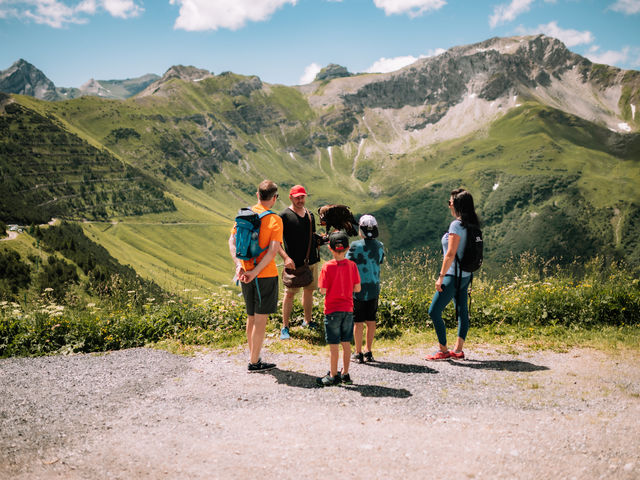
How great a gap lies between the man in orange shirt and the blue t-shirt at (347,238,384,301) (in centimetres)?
150

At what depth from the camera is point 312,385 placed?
266 inches

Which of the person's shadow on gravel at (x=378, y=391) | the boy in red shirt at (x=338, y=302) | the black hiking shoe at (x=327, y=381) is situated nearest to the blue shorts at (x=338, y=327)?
the boy in red shirt at (x=338, y=302)

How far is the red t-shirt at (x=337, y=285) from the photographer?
675cm

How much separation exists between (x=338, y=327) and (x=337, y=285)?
69cm

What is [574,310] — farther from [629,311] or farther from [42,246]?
[42,246]

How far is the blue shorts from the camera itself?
6730mm

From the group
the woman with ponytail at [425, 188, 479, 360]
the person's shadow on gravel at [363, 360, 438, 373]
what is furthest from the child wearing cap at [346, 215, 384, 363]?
the woman with ponytail at [425, 188, 479, 360]

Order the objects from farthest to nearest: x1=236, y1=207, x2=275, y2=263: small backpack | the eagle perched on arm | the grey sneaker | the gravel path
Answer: the grey sneaker < the eagle perched on arm < x1=236, y1=207, x2=275, y2=263: small backpack < the gravel path

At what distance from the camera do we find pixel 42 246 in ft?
291

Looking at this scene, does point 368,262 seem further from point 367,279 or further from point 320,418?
point 320,418

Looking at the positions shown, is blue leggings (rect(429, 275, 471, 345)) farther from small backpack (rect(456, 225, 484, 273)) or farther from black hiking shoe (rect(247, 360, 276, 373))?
black hiking shoe (rect(247, 360, 276, 373))

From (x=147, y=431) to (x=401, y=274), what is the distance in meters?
8.32

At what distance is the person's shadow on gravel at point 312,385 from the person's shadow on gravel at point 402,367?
3.00 ft

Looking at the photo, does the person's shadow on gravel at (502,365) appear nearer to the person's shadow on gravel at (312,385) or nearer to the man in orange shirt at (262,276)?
the person's shadow on gravel at (312,385)
